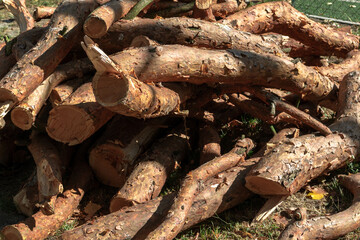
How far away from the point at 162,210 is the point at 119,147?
0.74 m

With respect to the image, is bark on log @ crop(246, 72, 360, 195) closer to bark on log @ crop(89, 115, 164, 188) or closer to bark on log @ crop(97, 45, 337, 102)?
bark on log @ crop(97, 45, 337, 102)

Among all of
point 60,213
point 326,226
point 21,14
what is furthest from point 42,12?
point 326,226

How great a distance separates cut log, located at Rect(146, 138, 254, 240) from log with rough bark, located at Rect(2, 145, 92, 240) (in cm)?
87

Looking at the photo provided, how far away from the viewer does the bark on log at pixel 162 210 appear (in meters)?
2.82

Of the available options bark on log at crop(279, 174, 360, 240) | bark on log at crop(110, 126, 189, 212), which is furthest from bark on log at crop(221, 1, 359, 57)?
bark on log at crop(279, 174, 360, 240)

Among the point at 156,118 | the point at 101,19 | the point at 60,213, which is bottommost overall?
the point at 60,213

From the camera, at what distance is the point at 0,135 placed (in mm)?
3936

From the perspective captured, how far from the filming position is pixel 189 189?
9.84 ft

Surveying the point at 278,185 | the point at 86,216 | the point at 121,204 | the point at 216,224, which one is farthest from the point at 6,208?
the point at 278,185

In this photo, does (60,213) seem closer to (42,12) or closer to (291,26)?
(42,12)

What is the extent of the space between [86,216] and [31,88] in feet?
3.31

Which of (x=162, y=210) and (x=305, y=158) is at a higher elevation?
(x=305, y=158)

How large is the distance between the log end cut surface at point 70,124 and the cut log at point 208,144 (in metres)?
0.92

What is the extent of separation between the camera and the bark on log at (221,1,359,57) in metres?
4.49
